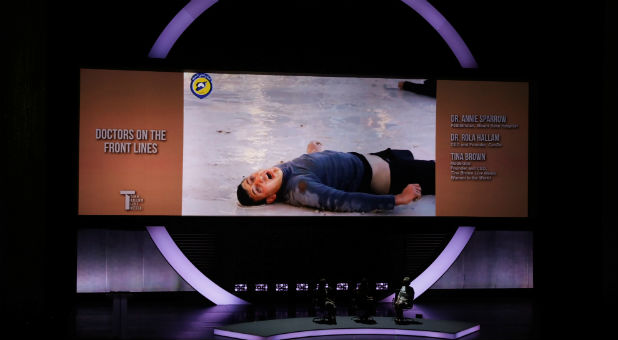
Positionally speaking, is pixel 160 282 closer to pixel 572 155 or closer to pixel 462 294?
pixel 462 294

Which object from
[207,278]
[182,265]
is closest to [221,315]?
[207,278]

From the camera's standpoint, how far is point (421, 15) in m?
7.05

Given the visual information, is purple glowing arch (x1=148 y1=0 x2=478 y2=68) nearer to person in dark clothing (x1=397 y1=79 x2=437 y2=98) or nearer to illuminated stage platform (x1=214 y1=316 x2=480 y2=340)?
person in dark clothing (x1=397 y1=79 x2=437 y2=98)

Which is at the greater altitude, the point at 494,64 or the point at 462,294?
the point at 494,64

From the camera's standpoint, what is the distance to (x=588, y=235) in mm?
6984

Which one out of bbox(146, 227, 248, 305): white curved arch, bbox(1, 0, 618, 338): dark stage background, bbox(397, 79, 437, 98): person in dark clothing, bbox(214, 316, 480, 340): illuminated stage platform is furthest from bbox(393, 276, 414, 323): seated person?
bbox(397, 79, 437, 98): person in dark clothing

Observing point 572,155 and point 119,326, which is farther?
point 572,155

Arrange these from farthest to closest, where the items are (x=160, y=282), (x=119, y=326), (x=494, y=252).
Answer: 1. (x=494, y=252)
2. (x=160, y=282)
3. (x=119, y=326)

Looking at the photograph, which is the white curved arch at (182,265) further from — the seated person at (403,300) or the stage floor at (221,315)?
the seated person at (403,300)

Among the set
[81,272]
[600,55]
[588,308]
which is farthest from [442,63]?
[81,272]

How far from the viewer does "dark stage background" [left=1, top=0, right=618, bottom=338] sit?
617 cm

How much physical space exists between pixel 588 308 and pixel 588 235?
2.22 ft

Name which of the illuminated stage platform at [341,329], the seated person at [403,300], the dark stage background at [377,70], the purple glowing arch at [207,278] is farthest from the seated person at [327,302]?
the purple glowing arch at [207,278]

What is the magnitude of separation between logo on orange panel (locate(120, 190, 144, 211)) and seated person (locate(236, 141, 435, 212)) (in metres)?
0.88
